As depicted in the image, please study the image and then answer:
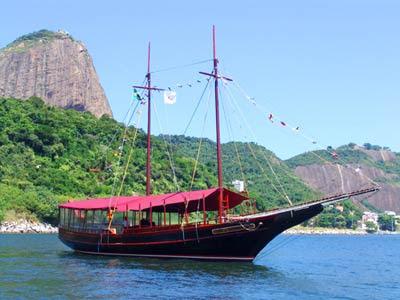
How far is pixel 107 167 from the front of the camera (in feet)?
440

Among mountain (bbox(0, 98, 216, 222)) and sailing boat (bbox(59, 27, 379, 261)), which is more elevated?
mountain (bbox(0, 98, 216, 222))

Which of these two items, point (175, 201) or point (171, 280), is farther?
point (175, 201)

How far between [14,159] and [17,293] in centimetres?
10225

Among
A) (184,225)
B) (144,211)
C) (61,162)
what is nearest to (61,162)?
(61,162)

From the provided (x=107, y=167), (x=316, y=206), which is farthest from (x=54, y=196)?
(x=316, y=206)

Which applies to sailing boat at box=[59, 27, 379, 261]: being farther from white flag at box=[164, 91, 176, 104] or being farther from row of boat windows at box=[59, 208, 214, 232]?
white flag at box=[164, 91, 176, 104]

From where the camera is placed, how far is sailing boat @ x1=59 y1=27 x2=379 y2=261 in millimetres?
45438

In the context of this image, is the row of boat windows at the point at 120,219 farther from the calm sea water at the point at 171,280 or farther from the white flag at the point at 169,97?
the white flag at the point at 169,97

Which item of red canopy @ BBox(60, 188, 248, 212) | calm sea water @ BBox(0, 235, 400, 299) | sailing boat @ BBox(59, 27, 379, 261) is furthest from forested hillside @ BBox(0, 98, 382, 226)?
calm sea water @ BBox(0, 235, 400, 299)

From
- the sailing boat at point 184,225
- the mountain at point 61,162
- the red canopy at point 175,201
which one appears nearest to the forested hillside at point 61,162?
the mountain at point 61,162

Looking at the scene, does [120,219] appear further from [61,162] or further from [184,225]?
[61,162]

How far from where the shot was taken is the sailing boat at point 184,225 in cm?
4544

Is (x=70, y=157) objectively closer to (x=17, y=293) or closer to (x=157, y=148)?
(x=157, y=148)

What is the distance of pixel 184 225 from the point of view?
1850 inches
